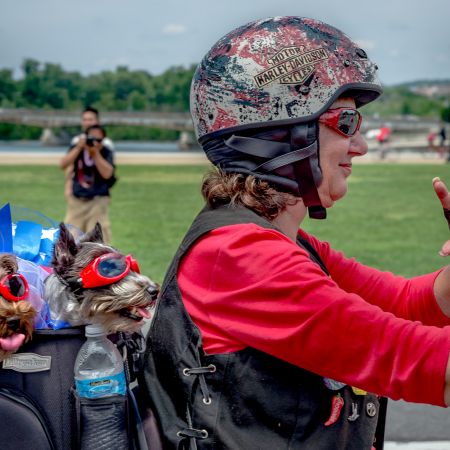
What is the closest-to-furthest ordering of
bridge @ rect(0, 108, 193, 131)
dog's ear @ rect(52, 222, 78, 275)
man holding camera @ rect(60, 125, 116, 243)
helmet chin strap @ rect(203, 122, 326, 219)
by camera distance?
dog's ear @ rect(52, 222, 78, 275)
helmet chin strap @ rect(203, 122, 326, 219)
man holding camera @ rect(60, 125, 116, 243)
bridge @ rect(0, 108, 193, 131)

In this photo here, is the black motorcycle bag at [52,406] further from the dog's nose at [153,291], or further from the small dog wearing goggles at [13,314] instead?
the dog's nose at [153,291]

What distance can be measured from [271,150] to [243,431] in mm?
746

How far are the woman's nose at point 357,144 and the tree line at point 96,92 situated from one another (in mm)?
116291

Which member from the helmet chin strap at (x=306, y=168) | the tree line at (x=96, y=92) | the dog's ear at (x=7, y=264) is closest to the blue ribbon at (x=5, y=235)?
the dog's ear at (x=7, y=264)

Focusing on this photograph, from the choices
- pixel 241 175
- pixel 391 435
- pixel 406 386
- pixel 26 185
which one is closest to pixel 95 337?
pixel 241 175

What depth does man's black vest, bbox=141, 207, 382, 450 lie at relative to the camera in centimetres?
196

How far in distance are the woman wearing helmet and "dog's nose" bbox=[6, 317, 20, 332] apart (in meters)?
0.37

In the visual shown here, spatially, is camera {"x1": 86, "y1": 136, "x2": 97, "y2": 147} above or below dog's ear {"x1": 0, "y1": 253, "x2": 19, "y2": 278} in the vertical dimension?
below

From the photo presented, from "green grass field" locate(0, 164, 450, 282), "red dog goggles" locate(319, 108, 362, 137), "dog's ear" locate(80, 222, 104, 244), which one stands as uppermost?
"red dog goggles" locate(319, 108, 362, 137)

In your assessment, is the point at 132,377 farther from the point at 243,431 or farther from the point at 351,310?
the point at 351,310

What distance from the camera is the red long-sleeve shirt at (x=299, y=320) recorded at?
1811 mm

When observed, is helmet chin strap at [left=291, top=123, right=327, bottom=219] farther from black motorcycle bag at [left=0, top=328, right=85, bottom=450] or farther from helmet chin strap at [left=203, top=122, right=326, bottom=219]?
black motorcycle bag at [left=0, top=328, right=85, bottom=450]

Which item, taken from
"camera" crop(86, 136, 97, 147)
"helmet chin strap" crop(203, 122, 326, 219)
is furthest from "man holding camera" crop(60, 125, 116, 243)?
"helmet chin strap" crop(203, 122, 326, 219)

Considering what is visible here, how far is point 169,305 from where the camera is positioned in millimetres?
2080
